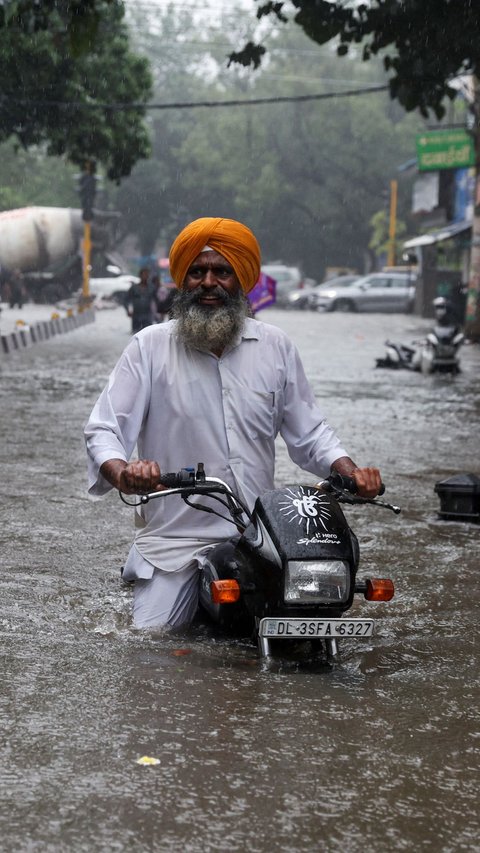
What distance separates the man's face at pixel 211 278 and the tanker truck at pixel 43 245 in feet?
145

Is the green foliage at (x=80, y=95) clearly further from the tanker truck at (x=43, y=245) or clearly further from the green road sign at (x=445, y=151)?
the tanker truck at (x=43, y=245)

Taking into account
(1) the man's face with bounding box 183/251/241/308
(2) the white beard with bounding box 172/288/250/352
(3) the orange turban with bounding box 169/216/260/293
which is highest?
(3) the orange turban with bounding box 169/216/260/293

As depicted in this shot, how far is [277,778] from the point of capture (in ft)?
12.3

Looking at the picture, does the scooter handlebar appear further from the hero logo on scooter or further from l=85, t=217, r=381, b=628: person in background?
l=85, t=217, r=381, b=628: person in background

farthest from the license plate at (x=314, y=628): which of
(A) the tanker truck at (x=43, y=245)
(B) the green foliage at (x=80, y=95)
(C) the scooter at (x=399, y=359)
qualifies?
(A) the tanker truck at (x=43, y=245)

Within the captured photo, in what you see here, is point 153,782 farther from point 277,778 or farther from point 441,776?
point 441,776

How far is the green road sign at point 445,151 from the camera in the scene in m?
38.2

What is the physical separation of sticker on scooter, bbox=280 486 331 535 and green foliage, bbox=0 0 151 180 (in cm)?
1909

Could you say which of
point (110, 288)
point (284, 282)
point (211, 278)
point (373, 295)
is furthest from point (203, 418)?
point (284, 282)

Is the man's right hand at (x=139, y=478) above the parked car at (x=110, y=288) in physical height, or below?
above

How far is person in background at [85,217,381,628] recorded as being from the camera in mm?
5090

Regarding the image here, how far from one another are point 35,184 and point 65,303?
2595 cm

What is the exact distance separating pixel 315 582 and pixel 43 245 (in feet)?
162

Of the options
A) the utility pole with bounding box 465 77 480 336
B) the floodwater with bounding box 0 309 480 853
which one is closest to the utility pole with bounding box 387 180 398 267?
the utility pole with bounding box 465 77 480 336
